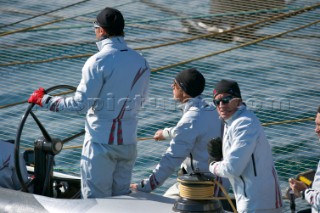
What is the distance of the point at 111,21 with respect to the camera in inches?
183

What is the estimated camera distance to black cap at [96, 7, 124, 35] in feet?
15.2

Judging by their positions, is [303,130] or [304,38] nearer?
[303,130]

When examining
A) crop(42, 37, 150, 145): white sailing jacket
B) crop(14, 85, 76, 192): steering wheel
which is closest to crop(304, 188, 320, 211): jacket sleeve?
crop(42, 37, 150, 145): white sailing jacket

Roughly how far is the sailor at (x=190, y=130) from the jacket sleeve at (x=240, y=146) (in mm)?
602

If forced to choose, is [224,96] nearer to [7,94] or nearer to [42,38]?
[7,94]

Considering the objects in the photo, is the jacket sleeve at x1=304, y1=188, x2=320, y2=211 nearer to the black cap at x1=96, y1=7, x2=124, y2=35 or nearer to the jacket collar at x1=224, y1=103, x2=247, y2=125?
the jacket collar at x1=224, y1=103, x2=247, y2=125

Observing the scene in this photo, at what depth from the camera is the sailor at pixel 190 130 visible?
4.79 m

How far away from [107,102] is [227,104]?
70cm

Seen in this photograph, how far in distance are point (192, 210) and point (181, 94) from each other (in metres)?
0.74

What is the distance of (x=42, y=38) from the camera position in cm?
1095

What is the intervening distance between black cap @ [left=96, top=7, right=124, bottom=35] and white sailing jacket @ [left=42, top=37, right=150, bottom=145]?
0.05 meters

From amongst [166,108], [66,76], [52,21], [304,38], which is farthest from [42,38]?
[304,38]

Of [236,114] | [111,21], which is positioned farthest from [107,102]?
[236,114]

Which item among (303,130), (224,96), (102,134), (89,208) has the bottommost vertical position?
(303,130)
